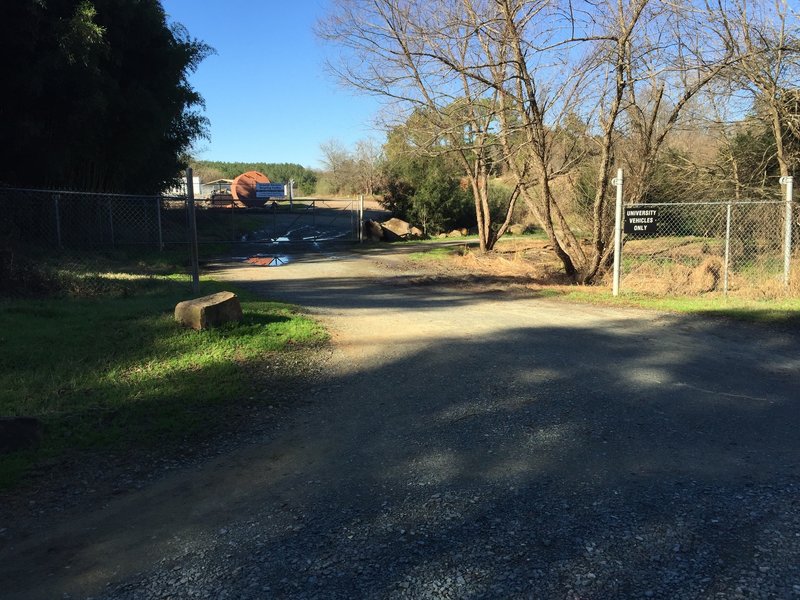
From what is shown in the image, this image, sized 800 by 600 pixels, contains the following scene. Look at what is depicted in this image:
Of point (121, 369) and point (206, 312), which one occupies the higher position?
point (206, 312)

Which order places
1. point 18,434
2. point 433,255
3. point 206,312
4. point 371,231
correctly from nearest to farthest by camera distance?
point 18,434 < point 206,312 < point 433,255 < point 371,231

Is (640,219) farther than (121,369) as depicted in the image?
Yes

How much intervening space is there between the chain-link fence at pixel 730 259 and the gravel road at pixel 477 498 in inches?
218

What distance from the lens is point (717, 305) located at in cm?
1069

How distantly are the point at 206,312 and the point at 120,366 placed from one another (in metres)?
1.62

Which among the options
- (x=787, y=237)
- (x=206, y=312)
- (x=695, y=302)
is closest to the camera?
(x=206, y=312)

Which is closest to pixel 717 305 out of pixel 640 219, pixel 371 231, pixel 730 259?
pixel 640 219

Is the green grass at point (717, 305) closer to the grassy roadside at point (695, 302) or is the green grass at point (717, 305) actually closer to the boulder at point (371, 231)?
the grassy roadside at point (695, 302)

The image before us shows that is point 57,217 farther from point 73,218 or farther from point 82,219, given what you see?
point 82,219

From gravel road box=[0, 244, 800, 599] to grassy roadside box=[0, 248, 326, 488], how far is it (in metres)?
0.82

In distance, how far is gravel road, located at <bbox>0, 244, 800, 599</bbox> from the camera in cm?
290

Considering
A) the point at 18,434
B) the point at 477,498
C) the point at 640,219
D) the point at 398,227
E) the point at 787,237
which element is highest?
the point at 398,227

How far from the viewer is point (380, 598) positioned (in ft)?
9.02

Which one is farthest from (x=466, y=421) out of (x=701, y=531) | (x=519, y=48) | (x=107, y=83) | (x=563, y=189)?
(x=563, y=189)
